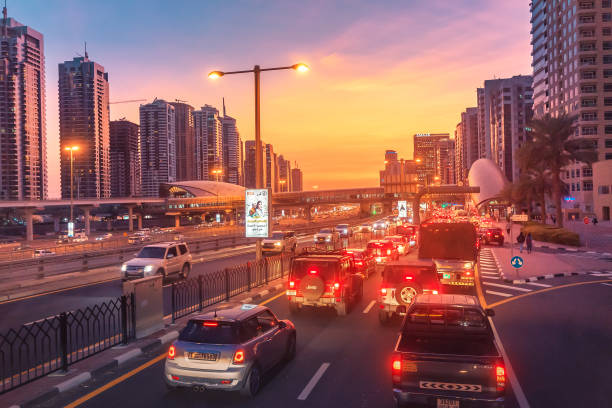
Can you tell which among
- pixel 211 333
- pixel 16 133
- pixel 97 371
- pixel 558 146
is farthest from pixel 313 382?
pixel 16 133

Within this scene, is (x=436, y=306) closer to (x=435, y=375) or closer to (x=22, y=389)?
(x=435, y=375)

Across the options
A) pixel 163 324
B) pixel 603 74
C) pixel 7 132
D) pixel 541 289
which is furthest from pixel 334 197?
pixel 7 132

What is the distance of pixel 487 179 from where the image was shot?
548ft

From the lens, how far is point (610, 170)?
76000mm

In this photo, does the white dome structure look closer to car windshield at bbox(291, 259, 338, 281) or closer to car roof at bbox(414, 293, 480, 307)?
car windshield at bbox(291, 259, 338, 281)

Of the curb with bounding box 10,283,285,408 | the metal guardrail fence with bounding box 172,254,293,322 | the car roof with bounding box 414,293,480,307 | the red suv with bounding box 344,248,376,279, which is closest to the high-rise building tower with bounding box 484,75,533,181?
the red suv with bounding box 344,248,376,279

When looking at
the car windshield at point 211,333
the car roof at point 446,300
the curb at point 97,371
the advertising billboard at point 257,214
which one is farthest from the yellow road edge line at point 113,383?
the advertising billboard at point 257,214

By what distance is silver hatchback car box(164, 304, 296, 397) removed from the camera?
7.62 meters

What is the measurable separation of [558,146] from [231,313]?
52.6 meters

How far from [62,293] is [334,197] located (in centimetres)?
12204

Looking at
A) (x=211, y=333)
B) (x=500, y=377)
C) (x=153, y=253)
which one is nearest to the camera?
(x=500, y=377)

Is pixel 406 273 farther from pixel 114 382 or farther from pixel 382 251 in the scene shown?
pixel 382 251

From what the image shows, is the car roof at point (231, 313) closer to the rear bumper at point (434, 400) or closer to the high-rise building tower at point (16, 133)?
the rear bumper at point (434, 400)

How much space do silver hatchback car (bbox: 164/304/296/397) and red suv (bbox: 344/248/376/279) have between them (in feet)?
44.9
